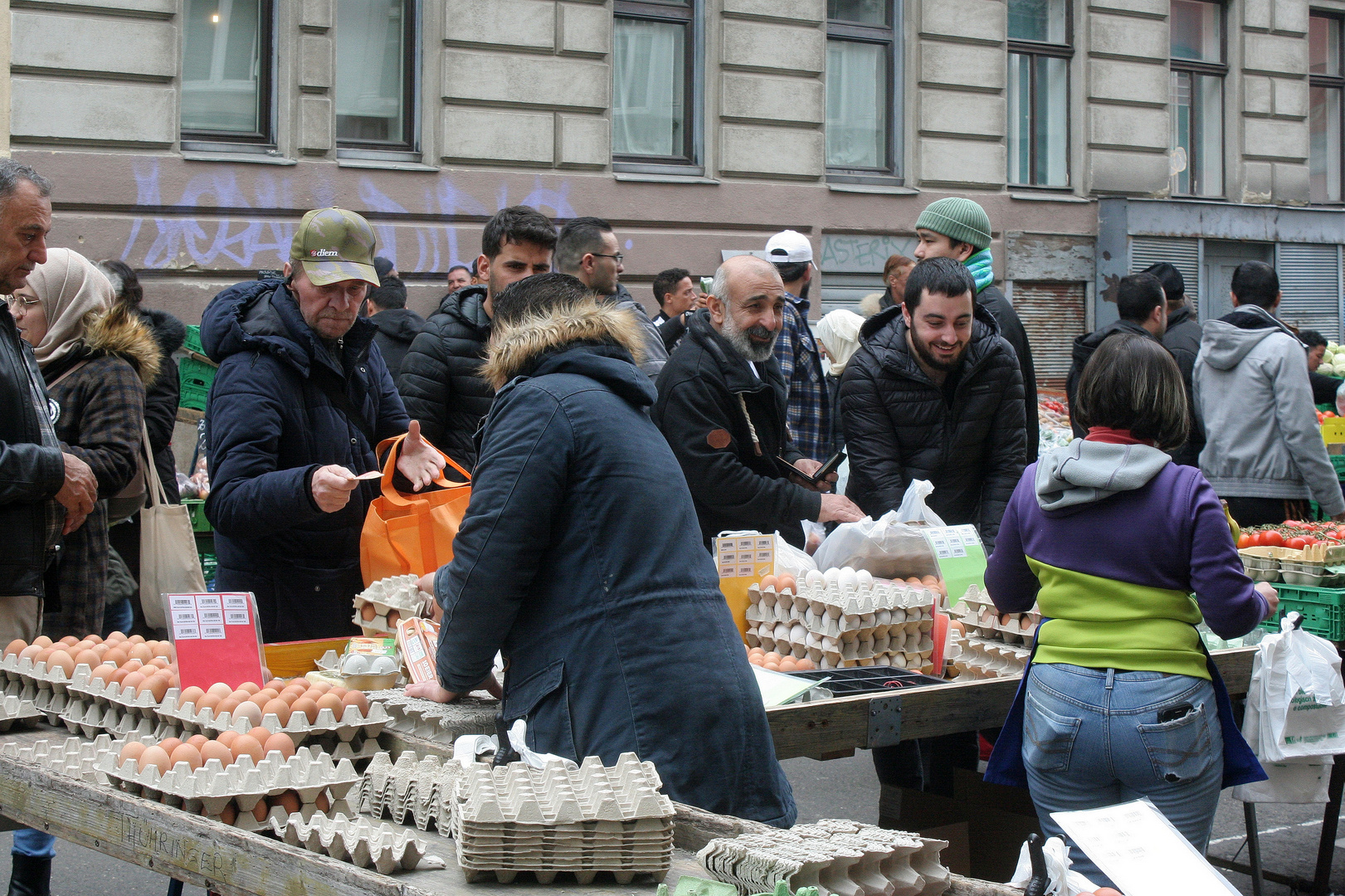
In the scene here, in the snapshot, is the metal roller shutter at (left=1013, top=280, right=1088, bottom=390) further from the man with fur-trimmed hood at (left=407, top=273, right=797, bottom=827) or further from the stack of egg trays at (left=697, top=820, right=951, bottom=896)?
the stack of egg trays at (left=697, top=820, right=951, bottom=896)

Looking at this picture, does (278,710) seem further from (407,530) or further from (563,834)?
(407,530)

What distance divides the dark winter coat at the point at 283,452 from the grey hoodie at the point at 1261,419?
4340 millimetres

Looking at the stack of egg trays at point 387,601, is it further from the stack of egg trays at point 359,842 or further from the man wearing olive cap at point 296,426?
the stack of egg trays at point 359,842

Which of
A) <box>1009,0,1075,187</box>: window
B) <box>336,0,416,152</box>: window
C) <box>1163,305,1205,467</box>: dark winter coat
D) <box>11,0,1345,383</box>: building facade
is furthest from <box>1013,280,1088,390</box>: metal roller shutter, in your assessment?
<box>336,0,416,152</box>: window

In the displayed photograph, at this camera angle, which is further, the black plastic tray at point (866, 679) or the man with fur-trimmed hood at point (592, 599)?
the black plastic tray at point (866, 679)

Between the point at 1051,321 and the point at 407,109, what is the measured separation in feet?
22.8

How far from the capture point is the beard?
15.6 ft

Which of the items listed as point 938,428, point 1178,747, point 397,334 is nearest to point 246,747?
point 1178,747

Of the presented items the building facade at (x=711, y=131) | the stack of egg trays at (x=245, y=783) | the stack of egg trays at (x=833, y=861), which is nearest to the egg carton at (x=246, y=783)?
the stack of egg trays at (x=245, y=783)

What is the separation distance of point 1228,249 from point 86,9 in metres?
11.7

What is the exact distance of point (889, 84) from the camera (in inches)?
527

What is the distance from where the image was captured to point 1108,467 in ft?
10.7

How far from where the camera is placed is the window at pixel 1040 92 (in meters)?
14.1

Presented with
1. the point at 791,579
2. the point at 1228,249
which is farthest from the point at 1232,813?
the point at 1228,249
